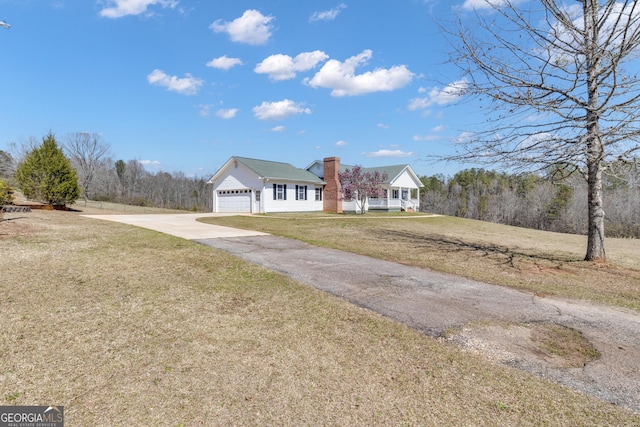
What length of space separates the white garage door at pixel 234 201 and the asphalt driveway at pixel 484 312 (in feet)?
63.9

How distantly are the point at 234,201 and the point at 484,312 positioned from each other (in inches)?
1023

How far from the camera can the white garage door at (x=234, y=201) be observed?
2739cm

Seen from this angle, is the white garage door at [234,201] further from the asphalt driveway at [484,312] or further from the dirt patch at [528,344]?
the dirt patch at [528,344]

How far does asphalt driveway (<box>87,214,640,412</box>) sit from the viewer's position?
3082 millimetres

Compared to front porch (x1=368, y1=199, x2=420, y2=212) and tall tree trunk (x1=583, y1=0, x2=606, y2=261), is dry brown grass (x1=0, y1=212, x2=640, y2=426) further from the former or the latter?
front porch (x1=368, y1=199, x2=420, y2=212)

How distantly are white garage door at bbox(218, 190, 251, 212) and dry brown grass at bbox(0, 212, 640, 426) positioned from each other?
22148 millimetres

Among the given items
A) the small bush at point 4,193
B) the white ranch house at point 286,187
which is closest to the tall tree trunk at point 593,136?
the small bush at point 4,193

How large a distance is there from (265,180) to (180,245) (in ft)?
56.7

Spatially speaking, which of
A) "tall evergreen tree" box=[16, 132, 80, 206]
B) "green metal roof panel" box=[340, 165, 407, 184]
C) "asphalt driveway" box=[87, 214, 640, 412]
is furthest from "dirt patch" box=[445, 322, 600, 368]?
"green metal roof panel" box=[340, 165, 407, 184]

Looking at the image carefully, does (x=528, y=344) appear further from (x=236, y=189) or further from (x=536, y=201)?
(x=536, y=201)

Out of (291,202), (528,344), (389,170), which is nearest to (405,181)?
(389,170)

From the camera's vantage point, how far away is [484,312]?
471 cm

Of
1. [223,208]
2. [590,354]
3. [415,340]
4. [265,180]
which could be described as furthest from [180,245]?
[223,208]

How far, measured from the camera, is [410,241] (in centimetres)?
1233
